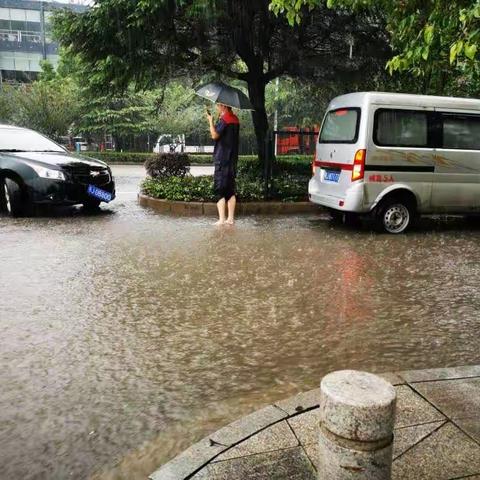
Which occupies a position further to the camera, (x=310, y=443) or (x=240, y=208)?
(x=240, y=208)

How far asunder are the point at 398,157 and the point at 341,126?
1038 millimetres

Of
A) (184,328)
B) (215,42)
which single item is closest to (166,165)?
(215,42)

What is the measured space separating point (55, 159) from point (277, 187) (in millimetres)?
4518

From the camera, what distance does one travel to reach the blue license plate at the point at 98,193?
9.55 meters

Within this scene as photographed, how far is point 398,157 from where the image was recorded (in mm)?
8195

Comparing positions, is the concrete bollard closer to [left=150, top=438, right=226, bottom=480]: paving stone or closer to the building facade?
[left=150, top=438, right=226, bottom=480]: paving stone

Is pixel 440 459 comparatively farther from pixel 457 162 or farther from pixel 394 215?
pixel 457 162

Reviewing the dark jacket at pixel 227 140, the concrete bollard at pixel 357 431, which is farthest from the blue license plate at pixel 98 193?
the concrete bollard at pixel 357 431

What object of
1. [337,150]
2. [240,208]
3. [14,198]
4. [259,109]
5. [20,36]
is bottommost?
[240,208]

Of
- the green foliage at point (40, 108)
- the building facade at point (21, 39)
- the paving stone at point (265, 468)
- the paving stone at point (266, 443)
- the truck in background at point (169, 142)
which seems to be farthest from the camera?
the building facade at point (21, 39)

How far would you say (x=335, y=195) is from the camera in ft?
27.8

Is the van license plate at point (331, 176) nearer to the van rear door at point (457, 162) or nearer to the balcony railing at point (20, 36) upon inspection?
the van rear door at point (457, 162)

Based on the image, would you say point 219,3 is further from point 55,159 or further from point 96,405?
point 96,405

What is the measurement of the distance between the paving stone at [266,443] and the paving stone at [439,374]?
1.00 metres
